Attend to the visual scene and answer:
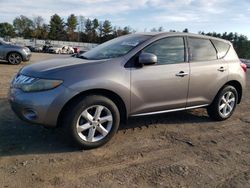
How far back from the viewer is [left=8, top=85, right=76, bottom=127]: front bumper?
4113mm

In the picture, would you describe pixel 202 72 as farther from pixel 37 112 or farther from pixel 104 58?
pixel 37 112

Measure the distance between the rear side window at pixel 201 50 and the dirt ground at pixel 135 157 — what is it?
4.07 ft

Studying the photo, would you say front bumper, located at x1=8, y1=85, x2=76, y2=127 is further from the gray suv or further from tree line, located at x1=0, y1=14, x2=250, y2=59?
tree line, located at x1=0, y1=14, x2=250, y2=59

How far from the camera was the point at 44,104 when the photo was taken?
162 inches

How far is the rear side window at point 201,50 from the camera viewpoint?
5.59 meters

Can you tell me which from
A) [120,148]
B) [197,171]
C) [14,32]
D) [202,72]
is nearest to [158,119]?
[202,72]

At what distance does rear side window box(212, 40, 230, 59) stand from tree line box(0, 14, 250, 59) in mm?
75819

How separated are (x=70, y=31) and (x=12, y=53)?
7361cm

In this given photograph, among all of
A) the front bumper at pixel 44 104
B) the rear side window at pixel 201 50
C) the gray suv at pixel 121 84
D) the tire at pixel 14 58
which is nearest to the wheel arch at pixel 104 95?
the gray suv at pixel 121 84

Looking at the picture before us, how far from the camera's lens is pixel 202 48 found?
580cm

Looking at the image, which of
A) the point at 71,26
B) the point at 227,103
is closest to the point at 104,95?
the point at 227,103

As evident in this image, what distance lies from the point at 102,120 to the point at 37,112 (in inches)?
35.2

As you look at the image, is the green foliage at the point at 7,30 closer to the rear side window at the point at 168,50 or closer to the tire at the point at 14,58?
the tire at the point at 14,58

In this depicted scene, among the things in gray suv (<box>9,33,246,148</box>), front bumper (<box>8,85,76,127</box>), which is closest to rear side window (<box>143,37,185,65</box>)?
gray suv (<box>9,33,246,148</box>)
